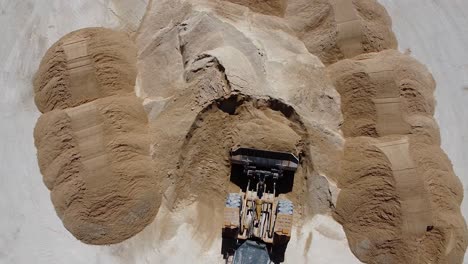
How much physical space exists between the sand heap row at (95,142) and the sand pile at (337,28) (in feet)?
18.7

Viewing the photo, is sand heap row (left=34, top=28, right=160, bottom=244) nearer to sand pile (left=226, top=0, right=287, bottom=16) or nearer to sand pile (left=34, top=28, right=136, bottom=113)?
sand pile (left=34, top=28, right=136, bottom=113)

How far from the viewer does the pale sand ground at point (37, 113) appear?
1351 centimetres

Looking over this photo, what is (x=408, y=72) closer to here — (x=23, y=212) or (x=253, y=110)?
(x=253, y=110)

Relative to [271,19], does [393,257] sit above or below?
below

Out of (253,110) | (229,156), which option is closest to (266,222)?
(229,156)

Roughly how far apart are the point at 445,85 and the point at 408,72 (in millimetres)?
3184

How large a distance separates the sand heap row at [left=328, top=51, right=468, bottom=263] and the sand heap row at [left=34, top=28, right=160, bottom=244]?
5.82 meters

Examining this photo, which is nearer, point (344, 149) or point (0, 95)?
point (344, 149)

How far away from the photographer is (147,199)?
13.5 m

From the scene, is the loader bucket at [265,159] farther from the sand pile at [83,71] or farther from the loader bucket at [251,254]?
the sand pile at [83,71]

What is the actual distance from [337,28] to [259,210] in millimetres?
6390

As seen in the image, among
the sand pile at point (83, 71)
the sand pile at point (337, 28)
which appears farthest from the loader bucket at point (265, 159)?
the sand pile at point (83, 71)

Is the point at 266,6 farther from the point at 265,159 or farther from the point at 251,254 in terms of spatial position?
the point at 251,254

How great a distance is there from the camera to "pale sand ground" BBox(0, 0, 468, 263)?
44.3ft
